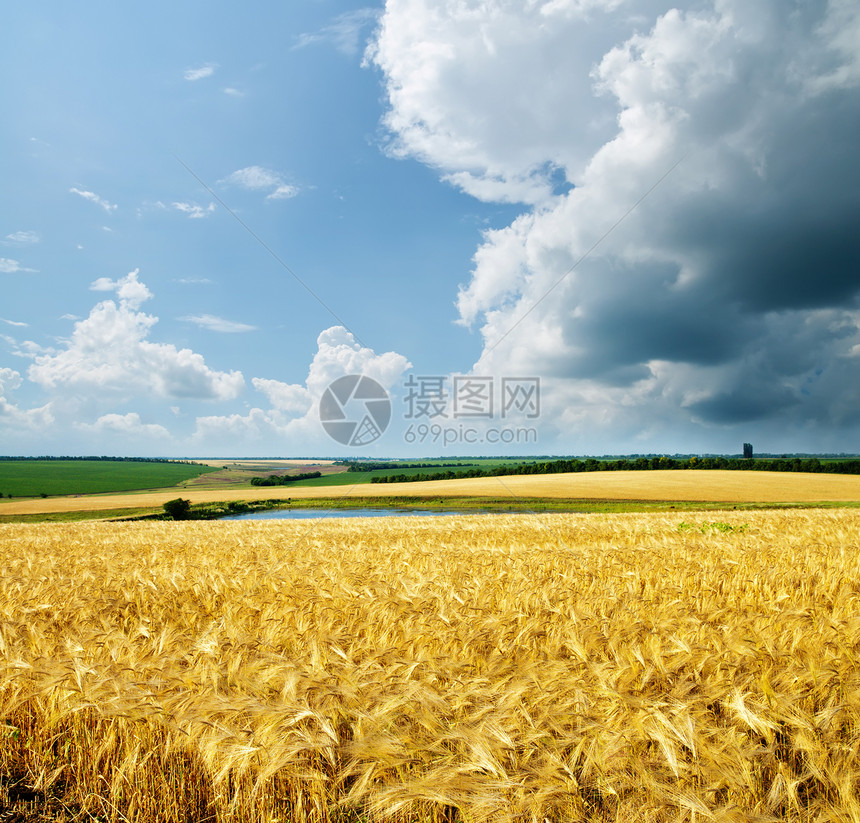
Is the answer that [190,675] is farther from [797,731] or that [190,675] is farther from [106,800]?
[797,731]

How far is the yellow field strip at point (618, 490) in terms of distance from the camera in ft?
156

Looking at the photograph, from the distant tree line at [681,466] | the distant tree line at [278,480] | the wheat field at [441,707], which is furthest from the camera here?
the distant tree line at [278,480]

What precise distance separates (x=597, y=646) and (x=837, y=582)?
12.9 ft

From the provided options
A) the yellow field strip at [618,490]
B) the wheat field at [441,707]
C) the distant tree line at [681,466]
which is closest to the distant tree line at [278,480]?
the yellow field strip at [618,490]

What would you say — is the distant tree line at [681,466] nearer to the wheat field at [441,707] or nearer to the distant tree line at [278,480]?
the distant tree line at [278,480]

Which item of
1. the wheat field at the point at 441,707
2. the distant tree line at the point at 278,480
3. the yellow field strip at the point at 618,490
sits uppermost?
the wheat field at the point at 441,707

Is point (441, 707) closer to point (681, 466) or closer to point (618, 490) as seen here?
point (618, 490)

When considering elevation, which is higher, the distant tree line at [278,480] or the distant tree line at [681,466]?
the distant tree line at [681,466]

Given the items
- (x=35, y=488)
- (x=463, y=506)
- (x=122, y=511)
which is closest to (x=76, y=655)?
(x=463, y=506)

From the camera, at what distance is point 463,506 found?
5447cm

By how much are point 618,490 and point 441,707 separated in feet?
187

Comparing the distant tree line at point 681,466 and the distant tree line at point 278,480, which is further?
the distant tree line at point 278,480

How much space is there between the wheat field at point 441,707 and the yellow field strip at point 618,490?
47.5 m

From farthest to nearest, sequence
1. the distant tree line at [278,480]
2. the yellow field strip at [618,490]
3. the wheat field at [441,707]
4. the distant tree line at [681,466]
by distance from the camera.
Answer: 1. the distant tree line at [278,480]
2. the distant tree line at [681,466]
3. the yellow field strip at [618,490]
4. the wheat field at [441,707]
